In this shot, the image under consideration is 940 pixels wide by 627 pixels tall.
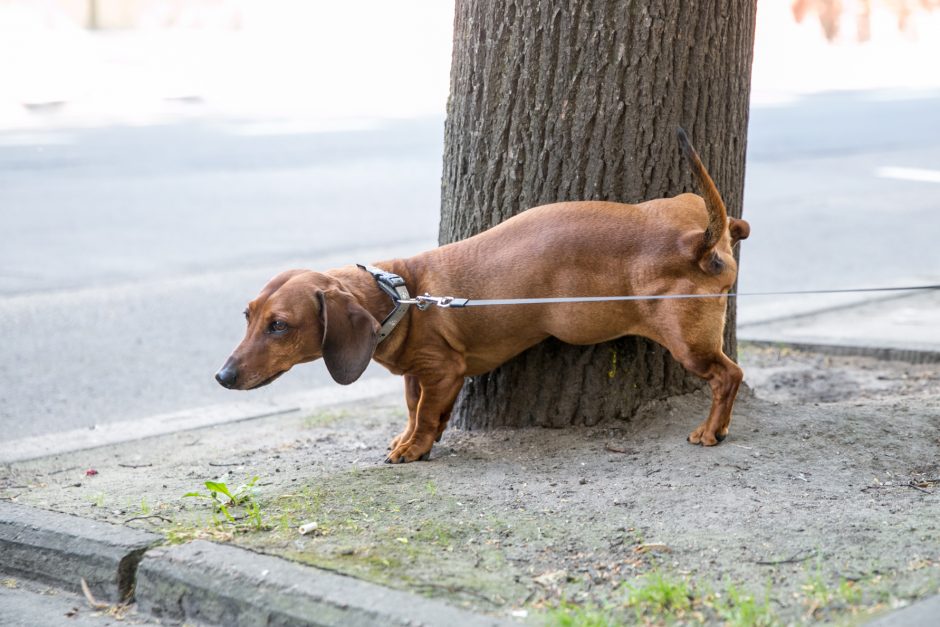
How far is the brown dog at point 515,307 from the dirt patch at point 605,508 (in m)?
0.30

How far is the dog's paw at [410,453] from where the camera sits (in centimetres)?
432

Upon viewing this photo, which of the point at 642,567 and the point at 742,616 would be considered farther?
the point at 642,567

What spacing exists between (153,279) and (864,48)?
29536mm

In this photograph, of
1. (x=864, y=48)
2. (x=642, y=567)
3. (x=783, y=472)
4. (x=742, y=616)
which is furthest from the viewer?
(x=864, y=48)

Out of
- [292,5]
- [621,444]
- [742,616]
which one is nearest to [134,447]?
[621,444]

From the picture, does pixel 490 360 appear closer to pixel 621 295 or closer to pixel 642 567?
pixel 621 295

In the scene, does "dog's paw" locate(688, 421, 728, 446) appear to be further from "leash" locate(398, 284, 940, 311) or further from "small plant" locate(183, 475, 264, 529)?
"small plant" locate(183, 475, 264, 529)

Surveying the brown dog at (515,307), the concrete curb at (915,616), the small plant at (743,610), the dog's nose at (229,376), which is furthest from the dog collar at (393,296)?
the concrete curb at (915,616)

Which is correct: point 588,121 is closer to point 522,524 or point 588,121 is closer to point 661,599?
point 522,524

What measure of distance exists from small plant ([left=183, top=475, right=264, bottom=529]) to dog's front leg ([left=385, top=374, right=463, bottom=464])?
609 millimetres

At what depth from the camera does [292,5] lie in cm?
3186

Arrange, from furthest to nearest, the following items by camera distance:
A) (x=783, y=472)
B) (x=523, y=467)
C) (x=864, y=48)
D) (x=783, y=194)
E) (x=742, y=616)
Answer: (x=864, y=48) < (x=783, y=194) < (x=523, y=467) < (x=783, y=472) < (x=742, y=616)

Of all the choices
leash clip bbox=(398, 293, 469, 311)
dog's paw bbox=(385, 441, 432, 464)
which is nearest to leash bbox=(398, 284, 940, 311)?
leash clip bbox=(398, 293, 469, 311)

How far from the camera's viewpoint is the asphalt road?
267 inches
